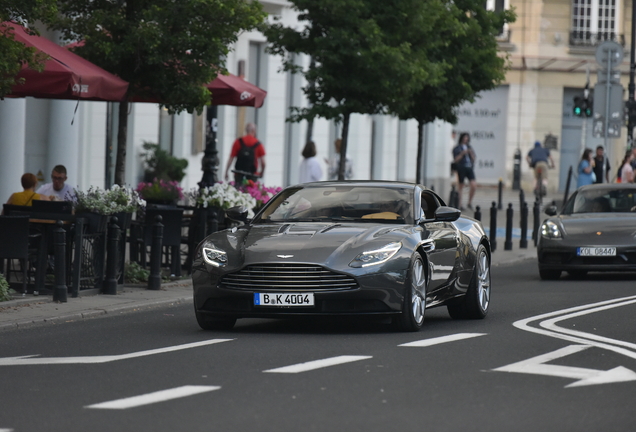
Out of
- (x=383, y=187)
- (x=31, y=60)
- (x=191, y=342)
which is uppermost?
(x=31, y=60)

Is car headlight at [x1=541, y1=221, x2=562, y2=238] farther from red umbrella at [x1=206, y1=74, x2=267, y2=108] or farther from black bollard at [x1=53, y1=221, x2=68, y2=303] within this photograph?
black bollard at [x1=53, y1=221, x2=68, y2=303]

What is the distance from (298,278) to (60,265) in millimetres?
3697

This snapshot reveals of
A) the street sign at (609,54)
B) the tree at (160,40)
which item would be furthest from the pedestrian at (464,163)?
the tree at (160,40)

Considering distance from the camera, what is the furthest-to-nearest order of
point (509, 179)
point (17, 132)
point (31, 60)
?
point (509, 179) < point (17, 132) < point (31, 60)

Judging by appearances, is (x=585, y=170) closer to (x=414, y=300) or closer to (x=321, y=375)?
(x=414, y=300)

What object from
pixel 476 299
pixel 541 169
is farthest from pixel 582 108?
pixel 476 299

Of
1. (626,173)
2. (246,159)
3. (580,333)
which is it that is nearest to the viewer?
(580,333)

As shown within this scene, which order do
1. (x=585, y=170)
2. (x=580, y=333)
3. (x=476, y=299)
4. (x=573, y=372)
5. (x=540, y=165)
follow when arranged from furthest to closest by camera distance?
(x=540, y=165) < (x=585, y=170) < (x=476, y=299) < (x=580, y=333) < (x=573, y=372)

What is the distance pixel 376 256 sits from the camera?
11.1m

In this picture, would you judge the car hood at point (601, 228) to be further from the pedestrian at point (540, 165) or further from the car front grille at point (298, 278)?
the pedestrian at point (540, 165)

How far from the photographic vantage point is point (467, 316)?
42.3 ft

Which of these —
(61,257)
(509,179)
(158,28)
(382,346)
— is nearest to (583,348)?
(382,346)

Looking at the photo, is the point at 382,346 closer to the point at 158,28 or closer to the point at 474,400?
the point at 474,400

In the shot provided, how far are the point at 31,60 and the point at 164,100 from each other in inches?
152
